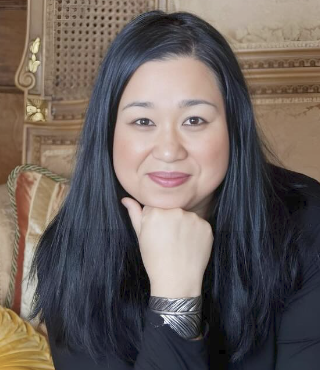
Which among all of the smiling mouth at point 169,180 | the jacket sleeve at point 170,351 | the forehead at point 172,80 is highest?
the forehead at point 172,80

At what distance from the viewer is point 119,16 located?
2.29 meters

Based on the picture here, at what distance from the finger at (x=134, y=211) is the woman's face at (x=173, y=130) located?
0.05m

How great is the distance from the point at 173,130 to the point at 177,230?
0.16 metres

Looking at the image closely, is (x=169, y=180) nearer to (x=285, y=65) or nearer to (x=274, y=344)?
(x=274, y=344)

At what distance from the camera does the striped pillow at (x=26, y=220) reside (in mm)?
1931

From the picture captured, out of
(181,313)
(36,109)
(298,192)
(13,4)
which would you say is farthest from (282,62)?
(181,313)

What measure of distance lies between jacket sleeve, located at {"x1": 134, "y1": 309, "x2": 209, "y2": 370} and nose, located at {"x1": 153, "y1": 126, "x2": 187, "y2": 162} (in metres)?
0.25

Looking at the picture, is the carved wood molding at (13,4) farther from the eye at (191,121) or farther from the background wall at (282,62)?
the eye at (191,121)

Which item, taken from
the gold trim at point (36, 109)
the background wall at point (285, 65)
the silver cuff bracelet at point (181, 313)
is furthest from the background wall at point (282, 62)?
the silver cuff bracelet at point (181, 313)

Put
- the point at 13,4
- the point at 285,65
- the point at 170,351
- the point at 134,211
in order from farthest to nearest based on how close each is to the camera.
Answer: the point at 13,4 < the point at 285,65 < the point at 134,211 < the point at 170,351

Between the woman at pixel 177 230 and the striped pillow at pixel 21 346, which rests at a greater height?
the woman at pixel 177 230

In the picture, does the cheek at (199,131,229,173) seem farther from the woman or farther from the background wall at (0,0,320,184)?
the background wall at (0,0,320,184)

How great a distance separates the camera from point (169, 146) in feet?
3.72

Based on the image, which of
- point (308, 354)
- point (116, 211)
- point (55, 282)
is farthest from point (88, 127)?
point (308, 354)
